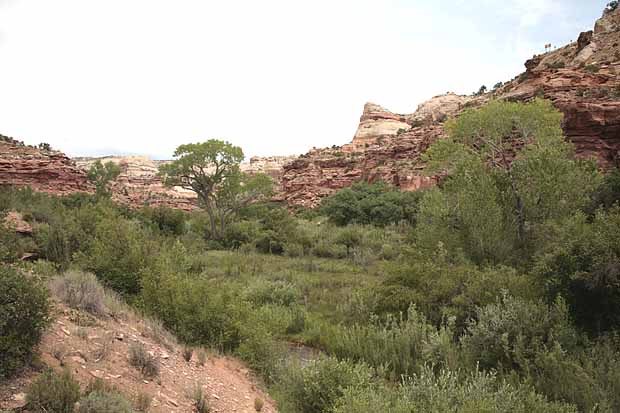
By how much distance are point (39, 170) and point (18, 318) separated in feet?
132

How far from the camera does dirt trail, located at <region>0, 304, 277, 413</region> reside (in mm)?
4445

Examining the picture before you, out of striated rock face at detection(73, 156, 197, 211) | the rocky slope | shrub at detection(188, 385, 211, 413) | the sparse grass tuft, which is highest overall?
the rocky slope

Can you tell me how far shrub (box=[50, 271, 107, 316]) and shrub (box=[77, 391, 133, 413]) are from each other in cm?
270

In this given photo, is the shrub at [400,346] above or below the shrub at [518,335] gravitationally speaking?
below

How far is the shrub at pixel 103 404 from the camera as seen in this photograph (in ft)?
11.8

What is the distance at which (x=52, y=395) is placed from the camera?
3.60 metres

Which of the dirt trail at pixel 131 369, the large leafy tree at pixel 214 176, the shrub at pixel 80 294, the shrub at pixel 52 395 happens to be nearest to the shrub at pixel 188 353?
the dirt trail at pixel 131 369

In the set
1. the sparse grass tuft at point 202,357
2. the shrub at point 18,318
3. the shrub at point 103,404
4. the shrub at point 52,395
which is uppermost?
the shrub at point 18,318

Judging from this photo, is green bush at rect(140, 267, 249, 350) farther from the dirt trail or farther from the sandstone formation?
the sandstone formation

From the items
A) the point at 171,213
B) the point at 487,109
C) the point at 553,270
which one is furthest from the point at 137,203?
the point at 553,270

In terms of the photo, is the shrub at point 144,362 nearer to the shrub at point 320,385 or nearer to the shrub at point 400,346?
the shrub at point 320,385

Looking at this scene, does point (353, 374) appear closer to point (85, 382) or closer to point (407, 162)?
point (85, 382)

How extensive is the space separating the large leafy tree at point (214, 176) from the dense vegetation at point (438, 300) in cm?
919

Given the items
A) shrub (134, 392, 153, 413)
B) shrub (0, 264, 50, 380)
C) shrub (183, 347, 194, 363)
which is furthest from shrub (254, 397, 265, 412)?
shrub (0, 264, 50, 380)
